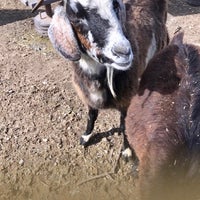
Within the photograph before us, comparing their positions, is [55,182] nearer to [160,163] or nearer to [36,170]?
[36,170]

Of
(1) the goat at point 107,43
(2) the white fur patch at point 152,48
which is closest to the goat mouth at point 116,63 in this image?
(1) the goat at point 107,43

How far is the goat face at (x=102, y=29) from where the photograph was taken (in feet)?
9.95

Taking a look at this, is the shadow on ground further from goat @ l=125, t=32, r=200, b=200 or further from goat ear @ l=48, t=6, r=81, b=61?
goat @ l=125, t=32, r=200, b=200

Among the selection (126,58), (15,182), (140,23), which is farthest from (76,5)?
(15,182)

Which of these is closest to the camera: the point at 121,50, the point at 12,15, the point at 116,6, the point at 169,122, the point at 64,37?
the point at 169,122

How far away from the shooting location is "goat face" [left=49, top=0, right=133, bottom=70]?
3033 millimetres

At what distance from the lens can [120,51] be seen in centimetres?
300

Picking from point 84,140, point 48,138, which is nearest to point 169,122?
point 84,140

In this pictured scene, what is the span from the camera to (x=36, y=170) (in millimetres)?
3910

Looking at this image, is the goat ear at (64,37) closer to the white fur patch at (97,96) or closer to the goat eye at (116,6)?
the goat eye at (116,6)

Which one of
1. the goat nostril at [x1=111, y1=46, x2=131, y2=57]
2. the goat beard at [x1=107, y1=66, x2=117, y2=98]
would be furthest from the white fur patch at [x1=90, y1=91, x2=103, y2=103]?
the goat nostril at [x1=111, y1=46, x2=131, y2=57]

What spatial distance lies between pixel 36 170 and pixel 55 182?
21 cm

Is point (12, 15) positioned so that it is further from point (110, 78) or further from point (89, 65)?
point (110, 78)

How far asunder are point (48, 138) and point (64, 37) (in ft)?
3.99
